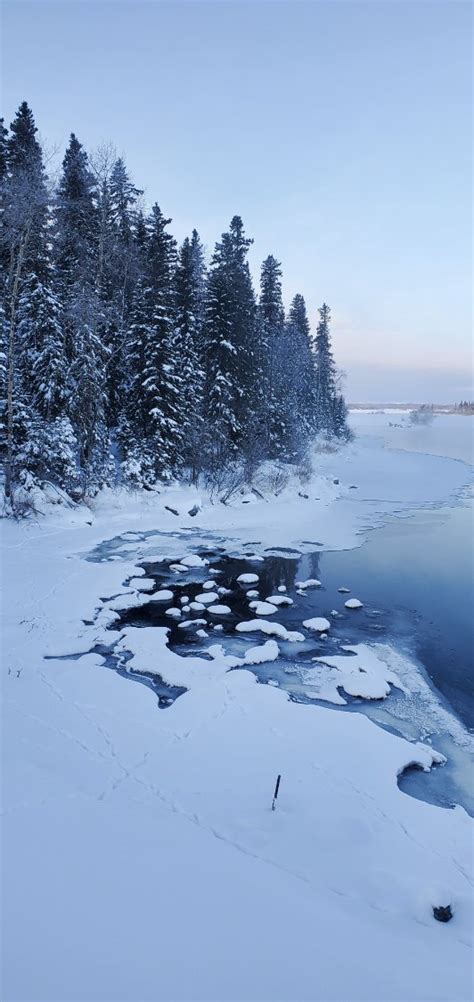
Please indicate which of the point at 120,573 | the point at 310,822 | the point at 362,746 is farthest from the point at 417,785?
the point at 120,573

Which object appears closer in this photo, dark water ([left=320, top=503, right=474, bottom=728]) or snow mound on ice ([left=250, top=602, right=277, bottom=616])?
dark water ([left=320, top=503, right=474, bottom=728])

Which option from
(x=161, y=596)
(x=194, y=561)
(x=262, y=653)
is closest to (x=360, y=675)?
(x=262, y=653)

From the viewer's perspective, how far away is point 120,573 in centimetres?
1466

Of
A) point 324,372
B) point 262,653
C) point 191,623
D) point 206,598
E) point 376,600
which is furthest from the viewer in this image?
point 324,372

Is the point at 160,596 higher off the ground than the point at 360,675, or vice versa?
the point at 160,596

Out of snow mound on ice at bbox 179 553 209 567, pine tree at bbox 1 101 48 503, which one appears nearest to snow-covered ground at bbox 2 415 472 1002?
snow mound on ice at bbox 179 553 209 567

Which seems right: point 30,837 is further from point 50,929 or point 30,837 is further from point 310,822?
point 310,822

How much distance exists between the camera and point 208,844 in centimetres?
466

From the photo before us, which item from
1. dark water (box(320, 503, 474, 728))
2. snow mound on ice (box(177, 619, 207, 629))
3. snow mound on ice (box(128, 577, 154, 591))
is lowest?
dark water (box(320, 503, 474, 728))

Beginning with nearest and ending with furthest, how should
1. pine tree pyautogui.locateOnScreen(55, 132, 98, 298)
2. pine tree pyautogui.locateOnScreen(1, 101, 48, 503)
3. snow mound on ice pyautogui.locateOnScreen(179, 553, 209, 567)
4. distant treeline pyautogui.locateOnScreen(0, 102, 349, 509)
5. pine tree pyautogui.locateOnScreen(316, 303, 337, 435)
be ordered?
pine tree pyautogui.locateOnScreen(1, 101, 48, 503) → snow mound on ice pyautogui.locateOnScreen(179, 553, 209, 567) → distant treeline pyautogui.locateOnScreen(0, 102, 349, 509) → pine tree pyautogui.locateOnScreen(55, 132, 98, 298) → pine tree pyautogui.locateOnScreen(316, 303, 337, 435)

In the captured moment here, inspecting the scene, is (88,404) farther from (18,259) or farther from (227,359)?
(227,359)

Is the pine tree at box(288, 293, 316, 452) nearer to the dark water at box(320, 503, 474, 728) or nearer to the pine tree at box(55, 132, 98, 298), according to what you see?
the dark water at box(320, 503, 474, 728)

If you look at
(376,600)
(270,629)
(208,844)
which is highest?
(208,844)

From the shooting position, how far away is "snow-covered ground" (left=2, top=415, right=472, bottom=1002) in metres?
3.35
